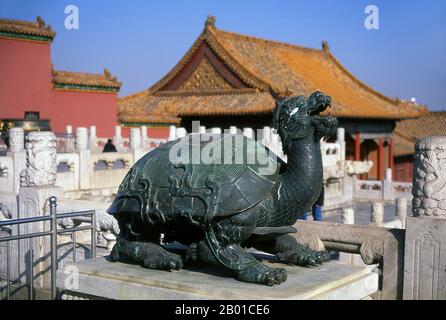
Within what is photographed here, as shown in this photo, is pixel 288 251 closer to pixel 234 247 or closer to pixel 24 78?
pixel 234 247

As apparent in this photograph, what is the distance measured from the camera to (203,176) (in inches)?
137

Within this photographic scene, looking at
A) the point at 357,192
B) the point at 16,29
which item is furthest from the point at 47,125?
the point at 357,192

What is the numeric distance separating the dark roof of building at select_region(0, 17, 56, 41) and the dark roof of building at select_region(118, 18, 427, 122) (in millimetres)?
3468

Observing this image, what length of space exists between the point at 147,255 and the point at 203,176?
63cm

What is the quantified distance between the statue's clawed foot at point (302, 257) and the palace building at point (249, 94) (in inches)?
561

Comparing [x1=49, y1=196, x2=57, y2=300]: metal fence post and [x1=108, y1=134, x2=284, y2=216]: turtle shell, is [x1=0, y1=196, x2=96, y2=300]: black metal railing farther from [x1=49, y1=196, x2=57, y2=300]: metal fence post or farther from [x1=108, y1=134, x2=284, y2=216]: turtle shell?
[x1=108, y1=134, x2=284, y2=216]: turtle shell

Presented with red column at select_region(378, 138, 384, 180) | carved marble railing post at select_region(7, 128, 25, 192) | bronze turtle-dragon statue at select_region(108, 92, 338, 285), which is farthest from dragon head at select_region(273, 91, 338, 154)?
red column at select_region(378, 138, 384, 180)

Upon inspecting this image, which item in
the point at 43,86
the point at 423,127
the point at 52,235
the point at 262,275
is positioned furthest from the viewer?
the point at 423,127

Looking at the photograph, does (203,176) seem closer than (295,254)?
Yes

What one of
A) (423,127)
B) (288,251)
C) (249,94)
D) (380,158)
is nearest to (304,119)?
(288,251)

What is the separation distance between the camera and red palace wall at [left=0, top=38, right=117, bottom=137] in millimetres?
18031

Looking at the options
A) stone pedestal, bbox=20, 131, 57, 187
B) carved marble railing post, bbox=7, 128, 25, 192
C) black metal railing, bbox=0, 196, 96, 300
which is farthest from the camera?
carved marble railing post, bbox=7, 128, 25, 192

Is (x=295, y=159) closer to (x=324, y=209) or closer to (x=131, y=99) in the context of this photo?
(x=324, y=209)

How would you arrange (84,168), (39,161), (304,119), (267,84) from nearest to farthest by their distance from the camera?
(304,119), (39,161), (84,168), (267,84)
